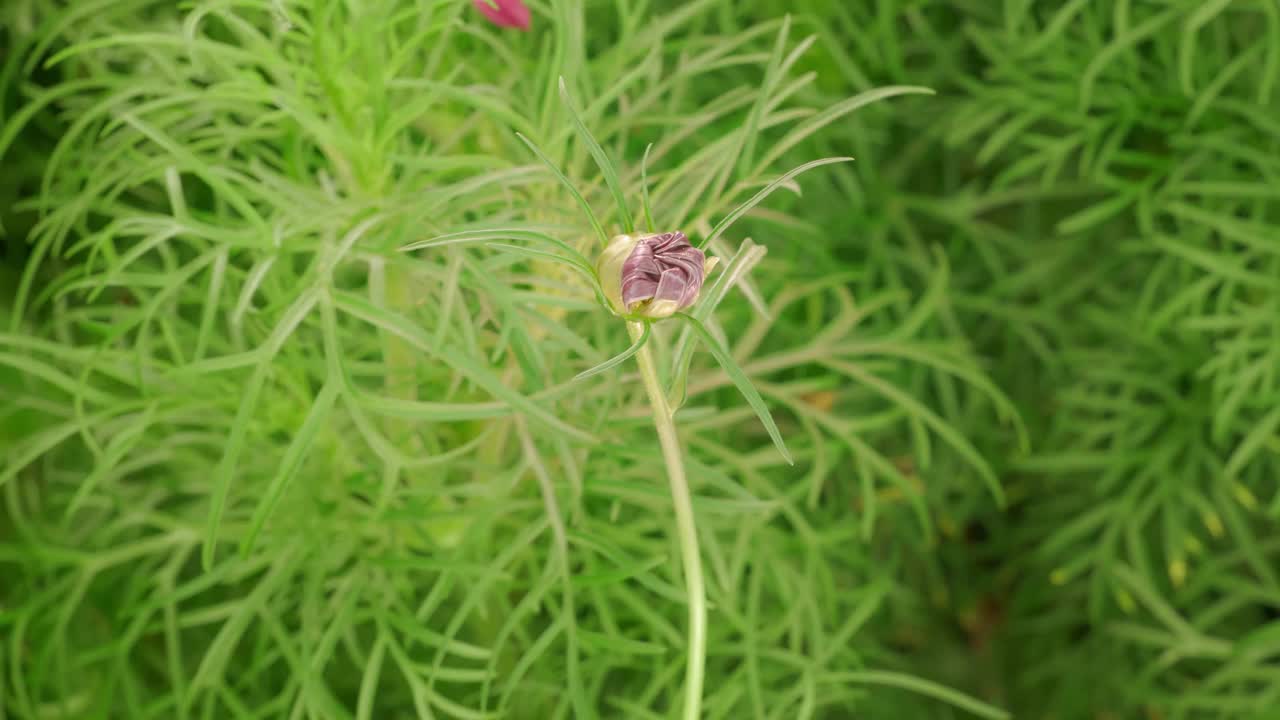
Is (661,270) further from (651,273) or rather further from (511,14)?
(511,14)

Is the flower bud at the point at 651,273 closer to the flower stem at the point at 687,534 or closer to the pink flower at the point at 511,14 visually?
the flower stem at the point at 687,534

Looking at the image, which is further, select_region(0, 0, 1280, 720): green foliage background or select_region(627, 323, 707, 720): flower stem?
select_region(0, 0, 1280, 720): green foliage background

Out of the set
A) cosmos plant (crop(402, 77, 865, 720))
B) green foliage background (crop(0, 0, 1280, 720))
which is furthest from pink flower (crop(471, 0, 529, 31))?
cosmos plant (crop(402, 77, 865, 720))

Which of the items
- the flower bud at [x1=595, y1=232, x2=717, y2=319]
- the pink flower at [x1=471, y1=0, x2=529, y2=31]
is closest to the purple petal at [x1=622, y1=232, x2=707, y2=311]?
the flower bud at [x1=595, y1=232, x2=717, y2=319]

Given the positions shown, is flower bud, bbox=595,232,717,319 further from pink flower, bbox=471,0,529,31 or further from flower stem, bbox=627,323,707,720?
pink flower, bbox=471,0,529,31

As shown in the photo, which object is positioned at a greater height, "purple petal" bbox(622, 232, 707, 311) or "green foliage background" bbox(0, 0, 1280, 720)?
"purple petal" bbox(622, 232, 707, 311)

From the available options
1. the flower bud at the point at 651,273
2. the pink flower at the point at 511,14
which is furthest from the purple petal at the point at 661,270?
the pink flower at the point at 511,14
